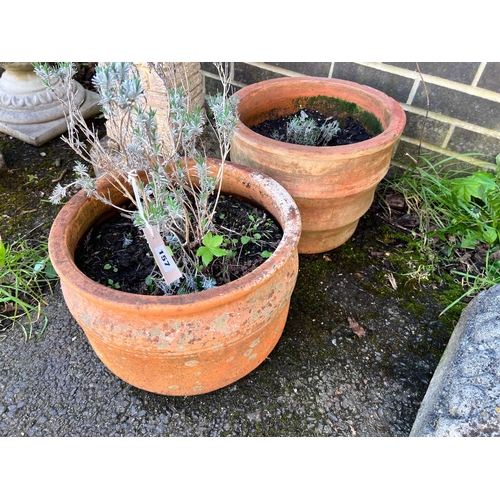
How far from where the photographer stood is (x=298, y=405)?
5.11 feet

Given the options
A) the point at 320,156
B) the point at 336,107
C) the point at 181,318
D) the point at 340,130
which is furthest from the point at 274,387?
the point at 336,107

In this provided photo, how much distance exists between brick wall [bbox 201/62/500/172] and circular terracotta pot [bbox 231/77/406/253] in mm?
301

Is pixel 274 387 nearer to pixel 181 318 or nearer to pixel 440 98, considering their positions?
pixel 181 318

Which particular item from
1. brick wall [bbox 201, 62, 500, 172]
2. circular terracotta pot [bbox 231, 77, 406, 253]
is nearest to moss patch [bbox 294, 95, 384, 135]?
circular terracotta pot [bbox 231, 77, 406, 253]

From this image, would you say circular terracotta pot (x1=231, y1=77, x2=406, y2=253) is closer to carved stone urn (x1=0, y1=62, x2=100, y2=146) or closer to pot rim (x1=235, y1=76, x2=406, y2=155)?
pot rim (x1=235, y1=76, x2=406, y2=155)

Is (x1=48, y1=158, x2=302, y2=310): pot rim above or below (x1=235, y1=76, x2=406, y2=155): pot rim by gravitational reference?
below

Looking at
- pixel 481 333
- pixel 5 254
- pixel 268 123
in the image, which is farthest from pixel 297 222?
pixel 5 254

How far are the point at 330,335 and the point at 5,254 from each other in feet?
5.02

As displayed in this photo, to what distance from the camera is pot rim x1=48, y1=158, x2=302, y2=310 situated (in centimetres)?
112

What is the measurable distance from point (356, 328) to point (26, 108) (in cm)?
256

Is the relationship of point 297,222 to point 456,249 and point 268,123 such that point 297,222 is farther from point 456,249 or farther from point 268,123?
point 456,249

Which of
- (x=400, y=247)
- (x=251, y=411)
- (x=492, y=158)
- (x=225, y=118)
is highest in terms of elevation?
(x=225, y=118)

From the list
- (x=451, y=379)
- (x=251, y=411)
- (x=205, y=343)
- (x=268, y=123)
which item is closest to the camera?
(x=205, y=343)

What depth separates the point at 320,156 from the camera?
5.31 feet
